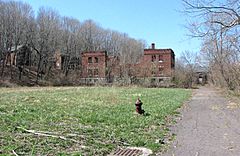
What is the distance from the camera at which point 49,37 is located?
2810 inches

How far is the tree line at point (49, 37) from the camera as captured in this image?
6494cm

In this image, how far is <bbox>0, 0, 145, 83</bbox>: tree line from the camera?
64.9 meters

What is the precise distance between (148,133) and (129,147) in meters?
2.11

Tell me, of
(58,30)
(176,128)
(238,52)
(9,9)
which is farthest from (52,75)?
(176,128)

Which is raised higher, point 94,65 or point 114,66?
point 94,65

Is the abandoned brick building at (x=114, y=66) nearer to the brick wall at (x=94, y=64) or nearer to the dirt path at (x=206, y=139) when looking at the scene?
the brick wall at (x=94, y=64)

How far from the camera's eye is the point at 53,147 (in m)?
6.96

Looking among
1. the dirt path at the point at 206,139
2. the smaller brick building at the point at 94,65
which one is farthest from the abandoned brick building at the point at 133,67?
the dirt path at the point at 206,139

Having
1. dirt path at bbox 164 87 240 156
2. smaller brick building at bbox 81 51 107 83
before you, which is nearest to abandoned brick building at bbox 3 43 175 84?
smaller brick building at bbox 81 51 107 83

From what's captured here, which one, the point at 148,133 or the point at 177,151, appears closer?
the point at 177,151

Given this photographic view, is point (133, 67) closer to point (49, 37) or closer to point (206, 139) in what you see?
point (49, 37)

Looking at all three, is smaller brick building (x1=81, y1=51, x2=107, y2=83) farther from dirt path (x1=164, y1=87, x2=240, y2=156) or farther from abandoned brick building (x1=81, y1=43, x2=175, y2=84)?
dirt path (x1=164, y1=87, x2=240, y2=156)

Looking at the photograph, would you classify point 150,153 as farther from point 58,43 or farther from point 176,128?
point 58,43

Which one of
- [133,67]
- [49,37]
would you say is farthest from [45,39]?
[133,67]
